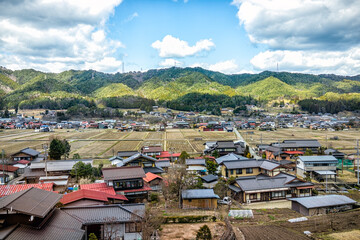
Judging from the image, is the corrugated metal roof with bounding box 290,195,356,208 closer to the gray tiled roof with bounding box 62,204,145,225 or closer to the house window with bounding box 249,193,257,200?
the house window with bounding box 249,193,257,200

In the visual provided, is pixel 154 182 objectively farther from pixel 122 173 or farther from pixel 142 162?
pixel 142 162

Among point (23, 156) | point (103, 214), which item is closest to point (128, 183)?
point (103, 214)

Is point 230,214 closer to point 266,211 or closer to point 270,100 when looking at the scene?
point 266,211

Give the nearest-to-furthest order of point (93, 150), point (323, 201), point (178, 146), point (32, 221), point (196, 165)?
point (32, 221) < point (323, 201) < point (196, 165) < point (93, 150) < point (178, 146)

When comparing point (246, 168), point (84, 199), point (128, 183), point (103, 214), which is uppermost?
point (84, 199)

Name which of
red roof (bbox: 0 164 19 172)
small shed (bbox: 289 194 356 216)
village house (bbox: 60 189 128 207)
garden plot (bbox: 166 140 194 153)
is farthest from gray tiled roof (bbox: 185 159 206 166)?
red roof (bbox: 0 164 19 172)

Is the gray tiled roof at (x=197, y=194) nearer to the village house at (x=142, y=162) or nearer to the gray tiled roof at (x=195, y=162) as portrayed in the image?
the village house at (x=142, y=162)

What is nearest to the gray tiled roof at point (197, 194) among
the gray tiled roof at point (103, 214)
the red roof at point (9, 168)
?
the gray tiled roof at point (103, 214)
